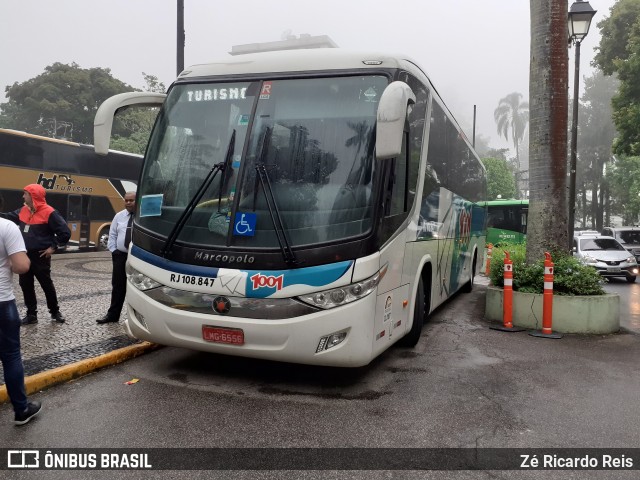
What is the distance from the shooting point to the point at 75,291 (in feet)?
31.7

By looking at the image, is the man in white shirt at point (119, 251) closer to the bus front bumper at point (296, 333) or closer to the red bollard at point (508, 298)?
the bus front bumper at point (296, 333)

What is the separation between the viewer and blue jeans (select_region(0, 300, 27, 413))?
3.73 m

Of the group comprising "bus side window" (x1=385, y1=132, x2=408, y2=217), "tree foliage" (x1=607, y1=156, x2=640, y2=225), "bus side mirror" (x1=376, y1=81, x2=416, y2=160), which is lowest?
"bus side window" (x1=385, y1=132, x2=408, y2=217)

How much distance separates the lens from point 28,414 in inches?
153

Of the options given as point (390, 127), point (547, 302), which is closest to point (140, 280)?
point (390, 127)

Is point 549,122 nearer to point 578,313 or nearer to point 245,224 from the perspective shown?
point 578,313

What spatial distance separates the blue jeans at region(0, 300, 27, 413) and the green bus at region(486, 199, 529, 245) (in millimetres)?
23419

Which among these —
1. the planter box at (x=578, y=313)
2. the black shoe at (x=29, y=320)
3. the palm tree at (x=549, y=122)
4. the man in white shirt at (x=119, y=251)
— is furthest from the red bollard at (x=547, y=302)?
the black shoe at (x=29, y=320)

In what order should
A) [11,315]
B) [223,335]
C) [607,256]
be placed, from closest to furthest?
[11,315]
[223,335]
[607,256]

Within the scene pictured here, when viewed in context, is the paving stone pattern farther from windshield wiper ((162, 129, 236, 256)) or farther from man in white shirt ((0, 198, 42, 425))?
windshield wiper ((162, 129, 236, 256))

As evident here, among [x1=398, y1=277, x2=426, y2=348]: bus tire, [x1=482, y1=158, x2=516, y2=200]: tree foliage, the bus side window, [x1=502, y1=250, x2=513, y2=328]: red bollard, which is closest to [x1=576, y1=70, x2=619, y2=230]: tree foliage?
[x1=482, y1=158, x2=516, y2=200]: tree foliage

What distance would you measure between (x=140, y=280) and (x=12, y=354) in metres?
1.36

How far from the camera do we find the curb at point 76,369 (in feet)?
→ 14.8

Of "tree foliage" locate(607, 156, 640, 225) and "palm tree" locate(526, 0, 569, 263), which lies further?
"tree foliage" locate(607, 156, 640, 225)
